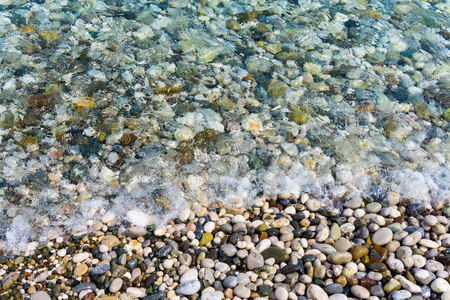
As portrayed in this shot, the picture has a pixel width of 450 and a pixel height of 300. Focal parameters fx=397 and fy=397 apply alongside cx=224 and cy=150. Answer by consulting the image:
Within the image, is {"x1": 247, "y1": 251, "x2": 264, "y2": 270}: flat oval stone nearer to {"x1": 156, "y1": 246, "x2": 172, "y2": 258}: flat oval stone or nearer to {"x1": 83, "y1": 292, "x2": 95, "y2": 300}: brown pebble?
{"x1": 156, "y1": 246, "x2": 172, "y2": 258}: flat oval stone

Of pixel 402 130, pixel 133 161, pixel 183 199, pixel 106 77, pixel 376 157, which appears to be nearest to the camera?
pixel 183 199

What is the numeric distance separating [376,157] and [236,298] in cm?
215

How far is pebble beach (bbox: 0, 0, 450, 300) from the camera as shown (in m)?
2.88

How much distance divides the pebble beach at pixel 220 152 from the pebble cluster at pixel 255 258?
1cm

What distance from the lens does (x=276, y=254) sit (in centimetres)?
297

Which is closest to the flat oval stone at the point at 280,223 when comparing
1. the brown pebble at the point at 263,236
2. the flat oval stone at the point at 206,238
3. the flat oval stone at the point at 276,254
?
the brown pebble at the point at 263,236

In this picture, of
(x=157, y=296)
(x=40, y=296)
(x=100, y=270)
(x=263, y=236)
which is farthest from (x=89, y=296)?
(x=263, y=236)

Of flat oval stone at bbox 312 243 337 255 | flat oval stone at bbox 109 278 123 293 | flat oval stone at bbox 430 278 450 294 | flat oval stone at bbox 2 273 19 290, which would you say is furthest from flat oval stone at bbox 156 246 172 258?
flat oval stone at bbox 430 278 450 294

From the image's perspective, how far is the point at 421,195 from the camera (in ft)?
11.8

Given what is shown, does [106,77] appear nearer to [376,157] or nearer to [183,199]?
[183,199]

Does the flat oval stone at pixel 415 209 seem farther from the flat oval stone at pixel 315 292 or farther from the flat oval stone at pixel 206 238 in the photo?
the flat oval stone at pixel 206 238

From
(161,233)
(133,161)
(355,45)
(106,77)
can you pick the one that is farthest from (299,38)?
(161,233)

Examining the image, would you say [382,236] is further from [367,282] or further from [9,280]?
[9,280]

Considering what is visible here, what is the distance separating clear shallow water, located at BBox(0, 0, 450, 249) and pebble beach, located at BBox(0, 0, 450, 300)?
0.06ft
